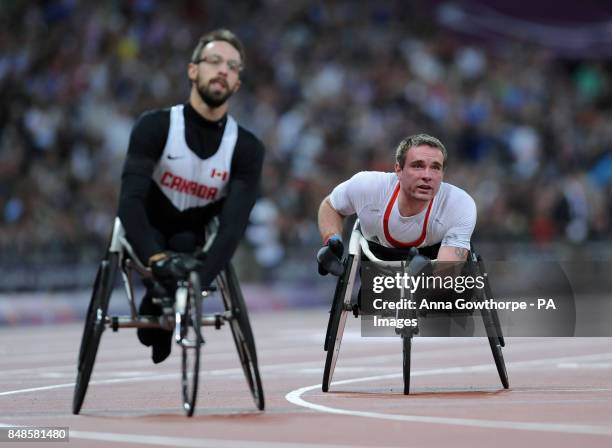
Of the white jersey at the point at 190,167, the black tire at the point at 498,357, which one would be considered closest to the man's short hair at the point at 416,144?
the black tire at the point at 498,357

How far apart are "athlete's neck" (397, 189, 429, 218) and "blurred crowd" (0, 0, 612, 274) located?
10860 mm

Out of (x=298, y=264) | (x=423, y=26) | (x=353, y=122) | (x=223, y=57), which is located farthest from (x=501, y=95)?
(x=223, y=57)

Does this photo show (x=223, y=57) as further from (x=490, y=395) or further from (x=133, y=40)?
(x=133, y=40)

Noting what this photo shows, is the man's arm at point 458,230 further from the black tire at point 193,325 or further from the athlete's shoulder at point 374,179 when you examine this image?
the black tire at point 193,325

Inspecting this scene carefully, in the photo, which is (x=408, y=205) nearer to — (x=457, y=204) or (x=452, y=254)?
(x=457, y=204)

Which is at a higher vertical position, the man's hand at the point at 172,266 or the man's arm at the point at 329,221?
the man's arm at the point at 329,221

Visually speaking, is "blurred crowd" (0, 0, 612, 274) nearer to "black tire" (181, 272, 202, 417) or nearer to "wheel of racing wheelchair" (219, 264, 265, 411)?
"wheel of racing wheelchair" (219, 264, 265, 411)

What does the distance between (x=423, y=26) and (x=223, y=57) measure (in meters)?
22.9

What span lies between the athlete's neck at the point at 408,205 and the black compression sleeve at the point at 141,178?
6.67ft

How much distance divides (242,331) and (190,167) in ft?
3.32

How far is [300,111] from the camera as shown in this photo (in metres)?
26.4

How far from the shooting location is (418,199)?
33.6ft

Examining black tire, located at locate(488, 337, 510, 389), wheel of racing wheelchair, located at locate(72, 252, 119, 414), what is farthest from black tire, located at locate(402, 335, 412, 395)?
wheel of racing wheelchair, located at locate(72, 252, 119, 414)

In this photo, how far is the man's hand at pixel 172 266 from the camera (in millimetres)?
8555
